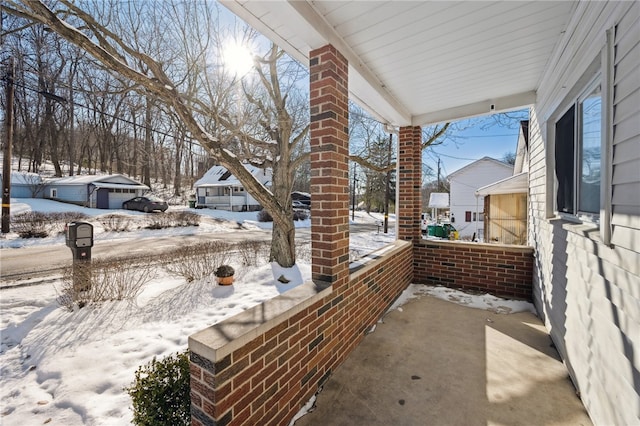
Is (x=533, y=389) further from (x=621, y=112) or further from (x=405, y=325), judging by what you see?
(x=621, y=112)

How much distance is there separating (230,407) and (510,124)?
1005 centimetres

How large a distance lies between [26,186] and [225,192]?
13.4 meters

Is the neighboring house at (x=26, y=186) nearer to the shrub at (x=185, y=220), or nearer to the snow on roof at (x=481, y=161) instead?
the shrub at (x=185, y=220)

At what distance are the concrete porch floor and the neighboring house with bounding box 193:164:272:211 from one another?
21.2 meters

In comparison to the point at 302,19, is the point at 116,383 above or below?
below

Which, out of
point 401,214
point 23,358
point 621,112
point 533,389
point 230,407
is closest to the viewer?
point 230,407

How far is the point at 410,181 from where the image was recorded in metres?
4.76

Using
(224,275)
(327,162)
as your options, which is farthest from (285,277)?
(327,162)

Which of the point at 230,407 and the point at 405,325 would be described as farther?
the point at 405,325

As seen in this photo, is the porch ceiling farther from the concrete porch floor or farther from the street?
the street

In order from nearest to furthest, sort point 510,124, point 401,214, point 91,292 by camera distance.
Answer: point 91,292 < point 401,214 < point 510,124

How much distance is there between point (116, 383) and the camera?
91.1 inches

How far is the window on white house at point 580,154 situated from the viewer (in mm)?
2033

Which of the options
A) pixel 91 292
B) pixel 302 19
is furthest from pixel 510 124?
pixel 91 292
